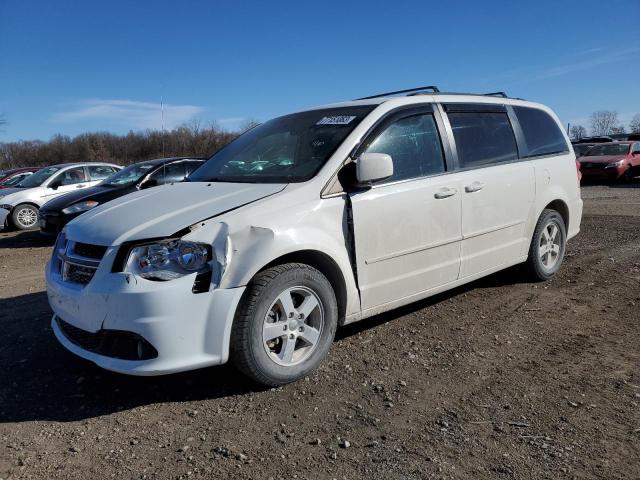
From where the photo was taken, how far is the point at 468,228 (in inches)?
173

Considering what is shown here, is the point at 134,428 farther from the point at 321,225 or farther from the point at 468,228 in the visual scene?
the point at 468,228

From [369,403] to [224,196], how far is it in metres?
1.60

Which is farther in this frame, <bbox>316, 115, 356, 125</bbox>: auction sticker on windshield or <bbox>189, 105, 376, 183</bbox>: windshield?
<bbox>316, 115, 356, 125</bbox>: auction sticker on windshield

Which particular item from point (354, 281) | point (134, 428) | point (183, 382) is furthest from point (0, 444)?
point (354, 281)

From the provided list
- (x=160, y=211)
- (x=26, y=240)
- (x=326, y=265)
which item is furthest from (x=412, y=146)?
(x=26, y=240)

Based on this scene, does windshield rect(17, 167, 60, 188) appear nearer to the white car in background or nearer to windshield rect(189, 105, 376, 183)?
the white car in background

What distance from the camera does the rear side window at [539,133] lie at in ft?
17.3

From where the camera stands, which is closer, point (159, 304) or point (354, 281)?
point (159, 304)

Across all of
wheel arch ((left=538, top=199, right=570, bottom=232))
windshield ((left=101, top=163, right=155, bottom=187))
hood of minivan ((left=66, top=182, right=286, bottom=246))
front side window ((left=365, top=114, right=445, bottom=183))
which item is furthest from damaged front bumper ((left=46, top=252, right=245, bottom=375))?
windshield ((left=101, top=163, right=155, bottom=187))

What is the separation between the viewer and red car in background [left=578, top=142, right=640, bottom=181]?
18641mm

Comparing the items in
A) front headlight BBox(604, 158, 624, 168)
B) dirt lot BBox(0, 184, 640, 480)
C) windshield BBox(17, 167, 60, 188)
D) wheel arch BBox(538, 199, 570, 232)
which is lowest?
dirt lot BBox(0, 184, 640, 480)

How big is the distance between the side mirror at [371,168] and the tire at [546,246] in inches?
97.1

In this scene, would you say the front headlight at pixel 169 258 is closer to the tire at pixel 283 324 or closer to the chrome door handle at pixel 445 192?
the tire at pixel 283 324

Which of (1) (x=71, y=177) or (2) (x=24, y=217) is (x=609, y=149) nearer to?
(1) (x=71, y=177)
